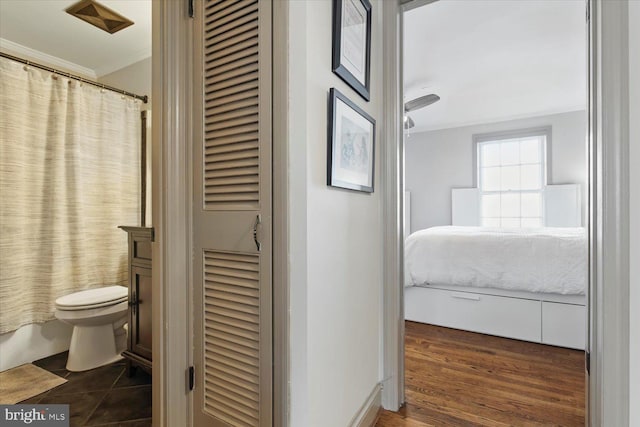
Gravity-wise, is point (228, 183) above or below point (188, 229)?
above

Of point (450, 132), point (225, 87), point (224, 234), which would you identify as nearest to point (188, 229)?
point (224, 234)

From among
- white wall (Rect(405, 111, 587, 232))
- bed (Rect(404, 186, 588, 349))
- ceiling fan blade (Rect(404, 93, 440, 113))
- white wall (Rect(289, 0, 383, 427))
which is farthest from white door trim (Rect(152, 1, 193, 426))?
white wall (Rect(405, 111, 587, 232))

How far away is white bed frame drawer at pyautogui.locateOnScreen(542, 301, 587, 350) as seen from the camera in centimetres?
233

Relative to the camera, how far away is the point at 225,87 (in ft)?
→ 3.83

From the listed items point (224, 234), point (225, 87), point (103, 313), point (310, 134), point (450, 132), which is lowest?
point (103, 313)

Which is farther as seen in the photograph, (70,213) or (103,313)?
(70,213)

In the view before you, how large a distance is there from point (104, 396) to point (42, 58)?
2.66m

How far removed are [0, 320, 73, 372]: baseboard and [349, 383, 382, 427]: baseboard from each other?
7.77 feet

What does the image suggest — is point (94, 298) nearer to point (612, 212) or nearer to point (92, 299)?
point (92, 299)

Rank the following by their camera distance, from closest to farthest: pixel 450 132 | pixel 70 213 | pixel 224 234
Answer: pixel 224 234, pixel 70 213, pixel 450 132

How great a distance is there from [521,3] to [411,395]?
269 centimetres

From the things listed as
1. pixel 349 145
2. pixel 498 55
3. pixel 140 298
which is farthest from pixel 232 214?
pixel 498 55

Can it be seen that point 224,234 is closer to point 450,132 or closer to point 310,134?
point 310,134

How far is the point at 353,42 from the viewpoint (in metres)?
1.32
